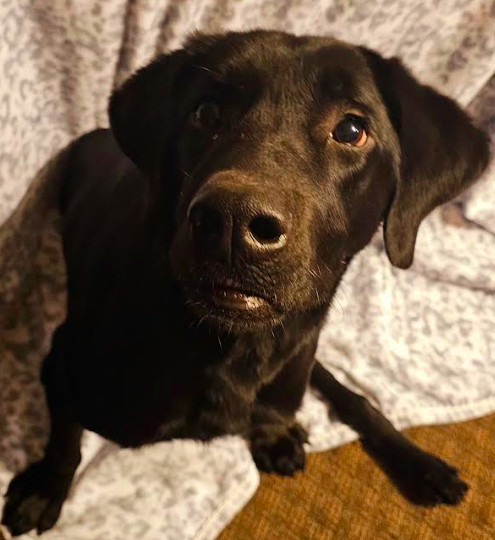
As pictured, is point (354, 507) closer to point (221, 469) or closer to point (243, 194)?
point (221, 469)

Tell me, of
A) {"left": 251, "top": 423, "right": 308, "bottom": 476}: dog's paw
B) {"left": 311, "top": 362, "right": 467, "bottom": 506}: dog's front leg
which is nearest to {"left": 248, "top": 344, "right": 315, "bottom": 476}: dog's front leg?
{"left": 251, "top": 423, "right": 308, "bottom": 476}: dog's paw

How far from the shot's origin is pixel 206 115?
99 cm

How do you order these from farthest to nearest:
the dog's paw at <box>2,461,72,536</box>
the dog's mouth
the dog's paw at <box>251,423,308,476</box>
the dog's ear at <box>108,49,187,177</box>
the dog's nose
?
the dog's paw at <box>251,423,308,476</box> < the dog's paw at <box>2,461,72,536</box> < the dog's ear at <box>108,49,187,177</box> < the dog's mouth < the dog's nose

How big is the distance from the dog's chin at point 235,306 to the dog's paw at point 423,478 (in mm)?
720

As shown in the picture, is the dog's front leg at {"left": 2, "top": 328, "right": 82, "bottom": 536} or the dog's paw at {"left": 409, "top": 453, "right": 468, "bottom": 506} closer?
the dog's front leg at {"left": 2, "top": 328, "right": 82, "bottom": 536}

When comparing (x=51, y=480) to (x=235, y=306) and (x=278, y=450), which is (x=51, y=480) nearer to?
(x=278, y=450)

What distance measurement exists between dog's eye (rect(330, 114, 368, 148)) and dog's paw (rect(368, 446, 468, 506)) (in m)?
0.80

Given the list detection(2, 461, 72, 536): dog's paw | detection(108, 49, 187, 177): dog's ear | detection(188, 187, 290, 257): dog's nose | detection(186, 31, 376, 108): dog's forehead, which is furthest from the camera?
detection(2, 461, 72, 536): dog's paw

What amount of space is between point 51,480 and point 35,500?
0.15 ft

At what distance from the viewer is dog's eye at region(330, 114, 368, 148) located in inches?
37.4

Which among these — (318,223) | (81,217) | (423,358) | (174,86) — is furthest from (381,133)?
(423,358)

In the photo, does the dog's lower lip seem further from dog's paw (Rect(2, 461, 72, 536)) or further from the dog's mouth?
dog's paw (Rect(2, 461, 72, 536))

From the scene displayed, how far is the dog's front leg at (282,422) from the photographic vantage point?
3.99 feet

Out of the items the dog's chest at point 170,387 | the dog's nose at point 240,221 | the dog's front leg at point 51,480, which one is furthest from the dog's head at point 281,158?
the dog's front leg at point 51,480
